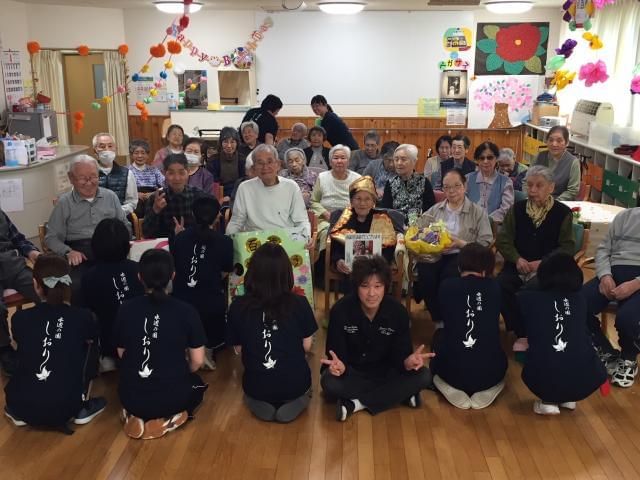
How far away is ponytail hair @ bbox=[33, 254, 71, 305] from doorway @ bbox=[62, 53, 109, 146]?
9.18m

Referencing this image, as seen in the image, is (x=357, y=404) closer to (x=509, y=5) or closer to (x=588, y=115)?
(x=588, y=115)

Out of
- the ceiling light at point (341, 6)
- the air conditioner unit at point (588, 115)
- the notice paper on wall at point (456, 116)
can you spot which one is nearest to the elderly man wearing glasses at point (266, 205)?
the ceiling light at point (341, 6)

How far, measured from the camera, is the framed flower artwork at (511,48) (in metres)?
10.1

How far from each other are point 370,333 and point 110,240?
1.58 metres

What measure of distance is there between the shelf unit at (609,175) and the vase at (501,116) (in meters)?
2.09

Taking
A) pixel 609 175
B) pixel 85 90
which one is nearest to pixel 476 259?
pixel 609 175

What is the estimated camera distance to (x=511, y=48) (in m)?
10.1

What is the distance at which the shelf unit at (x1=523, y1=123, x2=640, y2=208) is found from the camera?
20.9 ft

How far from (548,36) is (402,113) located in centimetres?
265

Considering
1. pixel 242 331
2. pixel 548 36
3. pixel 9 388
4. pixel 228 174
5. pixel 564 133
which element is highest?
pixel 548 36

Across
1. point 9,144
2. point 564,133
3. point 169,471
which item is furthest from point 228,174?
point 169,471

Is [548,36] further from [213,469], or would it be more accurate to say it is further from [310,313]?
[213,469]

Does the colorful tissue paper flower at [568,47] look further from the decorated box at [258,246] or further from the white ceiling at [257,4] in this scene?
the decorated box at [258,246]

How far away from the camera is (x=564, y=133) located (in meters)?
5.81
